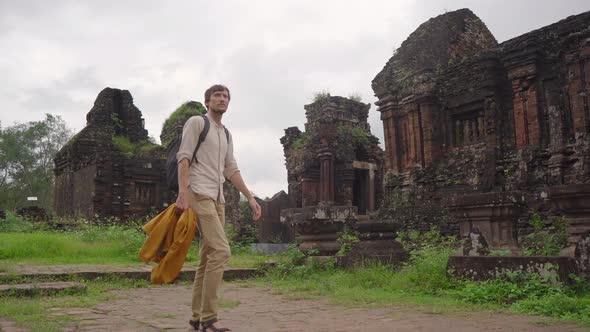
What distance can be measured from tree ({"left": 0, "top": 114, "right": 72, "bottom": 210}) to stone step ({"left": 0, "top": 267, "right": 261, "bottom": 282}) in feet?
131

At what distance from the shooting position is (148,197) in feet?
70.8

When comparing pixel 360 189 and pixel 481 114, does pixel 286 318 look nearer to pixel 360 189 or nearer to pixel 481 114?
pixel 481 114

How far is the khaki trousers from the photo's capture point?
3.46 meters

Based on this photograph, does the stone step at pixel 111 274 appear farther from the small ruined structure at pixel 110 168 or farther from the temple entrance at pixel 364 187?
the temple entrance at pixel 364 187

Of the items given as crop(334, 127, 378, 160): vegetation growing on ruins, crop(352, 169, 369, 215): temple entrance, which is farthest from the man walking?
crop(352, 169, 369, 215): temple entrance

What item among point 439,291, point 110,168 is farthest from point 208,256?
point 110,168

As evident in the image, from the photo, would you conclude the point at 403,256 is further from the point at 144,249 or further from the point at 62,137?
the point at 62,137

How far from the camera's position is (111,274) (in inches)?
288

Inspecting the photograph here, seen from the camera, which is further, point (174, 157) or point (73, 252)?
point (73, 252)

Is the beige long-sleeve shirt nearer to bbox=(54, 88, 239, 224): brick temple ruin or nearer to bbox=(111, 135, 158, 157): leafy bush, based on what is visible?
bbox=(54, 88, 239, 224): brick temple ruin

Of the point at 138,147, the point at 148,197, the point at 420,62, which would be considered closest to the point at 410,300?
the point at 420,62

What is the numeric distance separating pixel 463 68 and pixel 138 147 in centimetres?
1492

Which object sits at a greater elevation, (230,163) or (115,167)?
(115,167)

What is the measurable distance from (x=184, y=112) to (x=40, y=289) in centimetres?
1674
